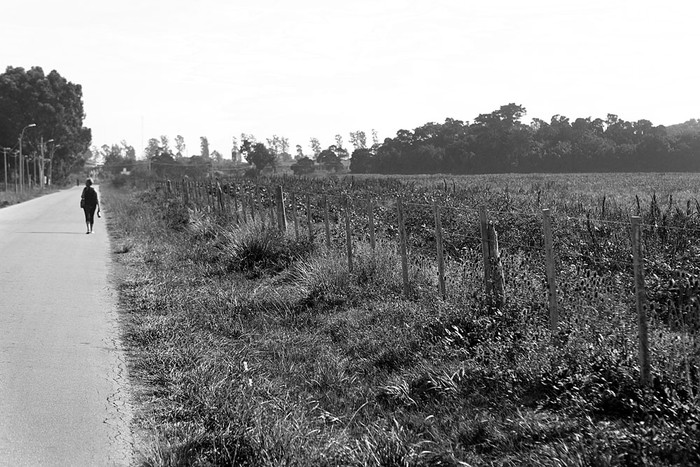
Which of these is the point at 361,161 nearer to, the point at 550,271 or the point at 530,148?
the point at 530,148

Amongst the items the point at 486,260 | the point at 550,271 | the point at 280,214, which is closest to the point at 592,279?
the point at 550,271

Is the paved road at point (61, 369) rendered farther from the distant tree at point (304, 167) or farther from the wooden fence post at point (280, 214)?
the distant tree at point (304, 167)

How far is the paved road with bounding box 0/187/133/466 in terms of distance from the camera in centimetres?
491

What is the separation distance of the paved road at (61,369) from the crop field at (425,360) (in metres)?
0.31

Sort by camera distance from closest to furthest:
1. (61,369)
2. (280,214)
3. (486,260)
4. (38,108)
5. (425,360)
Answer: (425,360) → (61,369) → (486,260) → (280,214) → (38,108)

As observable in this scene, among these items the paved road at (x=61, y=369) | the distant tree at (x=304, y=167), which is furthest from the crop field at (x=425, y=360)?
the distant tree at (x=304, y=167)

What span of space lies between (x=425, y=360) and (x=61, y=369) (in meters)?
3.33

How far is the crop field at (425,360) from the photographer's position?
15.2 ft

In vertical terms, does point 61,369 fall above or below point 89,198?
→ below

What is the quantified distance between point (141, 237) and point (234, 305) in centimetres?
988

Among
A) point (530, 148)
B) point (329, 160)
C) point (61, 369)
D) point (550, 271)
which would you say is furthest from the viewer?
point (329, 160)

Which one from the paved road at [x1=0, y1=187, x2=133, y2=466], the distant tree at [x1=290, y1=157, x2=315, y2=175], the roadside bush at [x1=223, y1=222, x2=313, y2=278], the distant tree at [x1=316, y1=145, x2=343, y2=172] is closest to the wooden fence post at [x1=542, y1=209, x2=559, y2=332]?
the paved road at [x1=0, y1=187, x2=133, y2=466]

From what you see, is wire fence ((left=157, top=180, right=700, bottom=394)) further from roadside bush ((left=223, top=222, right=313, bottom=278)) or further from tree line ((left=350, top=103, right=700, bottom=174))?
tree line ((left=350, top=103, right=700, bottom=174))

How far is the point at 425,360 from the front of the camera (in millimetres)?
6617
